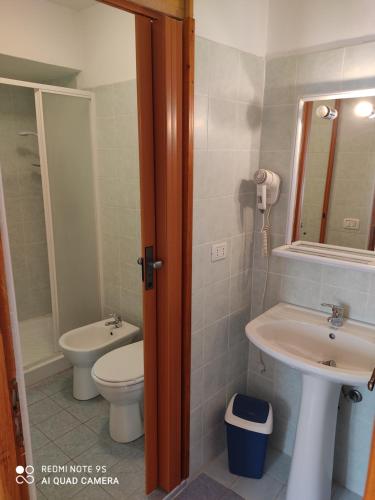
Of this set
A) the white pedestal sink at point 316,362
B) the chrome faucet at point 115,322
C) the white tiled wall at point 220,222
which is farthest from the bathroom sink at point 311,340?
the chrome faucet at point 115,322

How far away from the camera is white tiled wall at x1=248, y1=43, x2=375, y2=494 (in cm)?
153

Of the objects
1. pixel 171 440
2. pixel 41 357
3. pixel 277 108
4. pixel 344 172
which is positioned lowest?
pixel 41 357

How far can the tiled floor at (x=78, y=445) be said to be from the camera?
1.73 m

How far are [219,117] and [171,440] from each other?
1.47 metres

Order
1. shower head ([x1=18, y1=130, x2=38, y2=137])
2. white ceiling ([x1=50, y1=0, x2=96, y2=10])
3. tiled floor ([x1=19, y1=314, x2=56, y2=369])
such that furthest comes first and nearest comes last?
shower head ([x1=18, y1=130, x2=38, y2=137]) → tiled floor ([x1=19, y1=314, x2=56, y2=369]) → white ceiling ([x1=50, y1=0, x2=96, y2=10])

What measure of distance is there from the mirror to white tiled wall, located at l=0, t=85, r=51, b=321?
227 centimetres

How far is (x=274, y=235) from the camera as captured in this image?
1.84 meters

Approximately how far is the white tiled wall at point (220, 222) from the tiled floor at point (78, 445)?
1.18ft

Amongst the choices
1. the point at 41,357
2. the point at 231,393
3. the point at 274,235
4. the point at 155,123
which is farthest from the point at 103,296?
the point at 155,123

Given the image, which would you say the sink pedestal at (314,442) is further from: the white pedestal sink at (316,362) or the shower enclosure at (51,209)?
the shower enclosure at (51,209)

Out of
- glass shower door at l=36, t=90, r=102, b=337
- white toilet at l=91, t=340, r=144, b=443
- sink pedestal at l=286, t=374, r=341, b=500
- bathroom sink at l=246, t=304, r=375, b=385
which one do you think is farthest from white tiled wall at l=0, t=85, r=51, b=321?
sink pedestal at l=286, t=374, r=341, b=500

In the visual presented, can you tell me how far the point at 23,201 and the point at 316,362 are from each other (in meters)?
2.61

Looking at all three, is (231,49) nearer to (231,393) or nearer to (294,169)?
(294,169)

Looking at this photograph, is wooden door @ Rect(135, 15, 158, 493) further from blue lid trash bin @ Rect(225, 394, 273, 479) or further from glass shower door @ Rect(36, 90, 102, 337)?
glass shower door @ Rect(36, 90, 102, 337)
